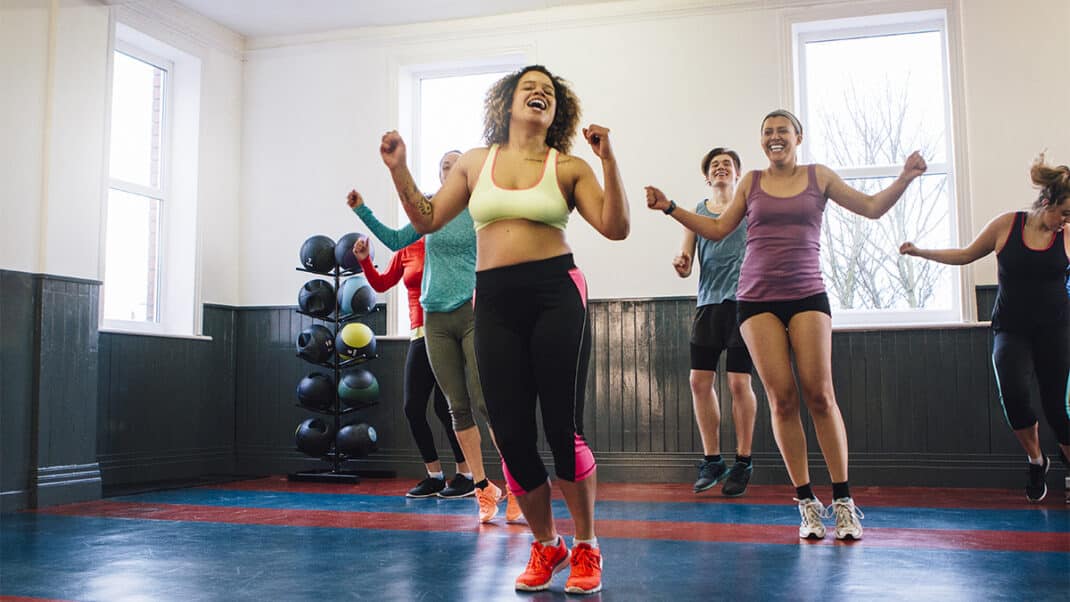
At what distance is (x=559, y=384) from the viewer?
249 centimetres

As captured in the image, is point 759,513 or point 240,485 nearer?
point 759,513

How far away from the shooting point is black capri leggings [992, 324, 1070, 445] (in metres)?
4.45

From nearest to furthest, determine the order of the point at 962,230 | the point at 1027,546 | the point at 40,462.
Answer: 1. the point at 1027,546
2. the point at 40,462
3. the point at 962,230

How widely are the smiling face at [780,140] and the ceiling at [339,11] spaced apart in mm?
3041

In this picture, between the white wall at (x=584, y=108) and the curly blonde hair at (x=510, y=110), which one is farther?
the white wall at (x=584, y=108)

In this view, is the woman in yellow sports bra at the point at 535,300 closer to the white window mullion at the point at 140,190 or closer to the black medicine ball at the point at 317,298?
the black medicine ball at the point at 317,298

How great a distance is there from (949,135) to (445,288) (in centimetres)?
365

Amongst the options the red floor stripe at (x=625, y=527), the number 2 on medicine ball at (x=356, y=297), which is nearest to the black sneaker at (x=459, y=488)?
the red floor stripe at (x=625, y=527)

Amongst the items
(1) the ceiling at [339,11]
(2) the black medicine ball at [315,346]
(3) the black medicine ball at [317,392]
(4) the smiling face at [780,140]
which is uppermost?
(1) the ceiling at [339,11]

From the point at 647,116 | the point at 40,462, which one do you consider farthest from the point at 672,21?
the point at 40,462

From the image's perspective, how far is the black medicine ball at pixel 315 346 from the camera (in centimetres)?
581

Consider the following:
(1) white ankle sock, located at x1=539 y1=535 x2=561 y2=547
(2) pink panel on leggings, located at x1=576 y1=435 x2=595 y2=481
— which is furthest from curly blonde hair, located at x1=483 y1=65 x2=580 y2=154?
(1) white ankle sock, located at x1=539 y1=535 x2=561 y2=547

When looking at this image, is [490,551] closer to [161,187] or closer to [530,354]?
[530,354]

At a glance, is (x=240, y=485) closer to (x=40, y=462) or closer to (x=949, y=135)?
(x=40, y=462)
